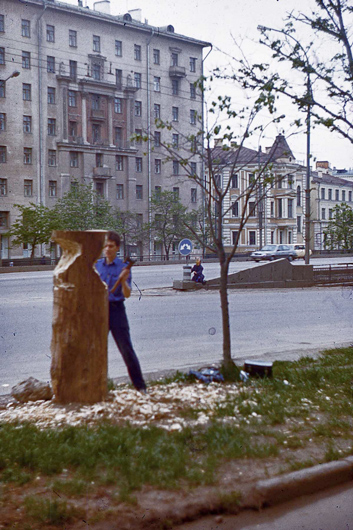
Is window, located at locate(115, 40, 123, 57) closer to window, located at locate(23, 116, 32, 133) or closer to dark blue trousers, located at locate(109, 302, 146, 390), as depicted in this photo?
window, located at locate(23, 116, 32, 133)

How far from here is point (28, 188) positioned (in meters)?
18.4

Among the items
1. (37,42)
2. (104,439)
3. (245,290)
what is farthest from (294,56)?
(245,290)

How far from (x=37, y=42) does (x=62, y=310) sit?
12.2m

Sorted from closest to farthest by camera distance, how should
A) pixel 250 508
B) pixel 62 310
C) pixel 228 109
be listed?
pixel 250 508 < pixel 62 310 < pixel 228 109

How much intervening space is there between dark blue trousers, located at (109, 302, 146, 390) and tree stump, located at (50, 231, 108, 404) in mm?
356

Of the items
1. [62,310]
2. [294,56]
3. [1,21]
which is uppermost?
[1,21]

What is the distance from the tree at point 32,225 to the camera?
16.0 meters

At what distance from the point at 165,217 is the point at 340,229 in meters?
4.52

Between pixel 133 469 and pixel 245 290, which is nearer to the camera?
pixel 133 469

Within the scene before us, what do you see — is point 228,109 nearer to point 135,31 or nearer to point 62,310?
point 62,310

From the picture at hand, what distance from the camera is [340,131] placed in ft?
32.1

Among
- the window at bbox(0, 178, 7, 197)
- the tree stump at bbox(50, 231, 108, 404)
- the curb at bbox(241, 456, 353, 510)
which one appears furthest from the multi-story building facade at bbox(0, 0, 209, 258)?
the curb at bbox(241, 456, 353, 510)

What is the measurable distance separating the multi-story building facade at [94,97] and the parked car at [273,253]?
29.6 meters

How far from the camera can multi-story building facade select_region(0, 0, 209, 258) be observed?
1160 cm
